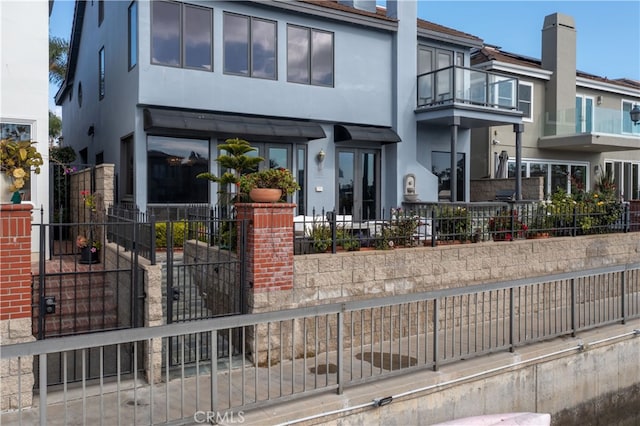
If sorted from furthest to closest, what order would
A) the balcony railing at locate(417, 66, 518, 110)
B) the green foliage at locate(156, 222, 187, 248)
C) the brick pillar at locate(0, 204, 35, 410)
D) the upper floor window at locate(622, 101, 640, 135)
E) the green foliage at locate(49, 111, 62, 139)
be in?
the green foliage at locate(49, 111, 62, 139)
the upper floor window at locate(622, 101, 640, 135)
the balcony railing at locate(417, 66, 518, 110)
the green foliage at locate(156, 222, 187, 248)
the brick pillar at locate(0, 204, 35, 410)

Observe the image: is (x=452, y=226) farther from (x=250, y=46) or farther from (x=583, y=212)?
(x=250, y=46)

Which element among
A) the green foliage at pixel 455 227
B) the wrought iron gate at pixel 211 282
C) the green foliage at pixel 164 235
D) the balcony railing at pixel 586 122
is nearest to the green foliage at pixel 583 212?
the green foliage at pixel 455 227

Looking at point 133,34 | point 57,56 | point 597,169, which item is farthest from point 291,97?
point 57,56

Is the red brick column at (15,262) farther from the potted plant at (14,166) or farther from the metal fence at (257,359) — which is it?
the metal fence at (257,359)

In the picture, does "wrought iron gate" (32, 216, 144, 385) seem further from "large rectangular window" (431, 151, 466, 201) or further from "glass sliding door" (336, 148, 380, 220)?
"large rectangular window" (431, 151, 466, 201)

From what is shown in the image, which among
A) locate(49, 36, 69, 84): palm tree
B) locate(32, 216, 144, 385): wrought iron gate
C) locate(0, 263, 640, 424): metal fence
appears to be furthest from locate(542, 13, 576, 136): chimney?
locate(49, 36, 69, 84): palm tree

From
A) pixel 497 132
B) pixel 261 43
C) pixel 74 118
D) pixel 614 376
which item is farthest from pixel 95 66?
pixel 614 376

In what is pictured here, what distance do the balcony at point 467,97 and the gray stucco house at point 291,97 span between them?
1.6 inches

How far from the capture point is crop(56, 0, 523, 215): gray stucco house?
468 inches

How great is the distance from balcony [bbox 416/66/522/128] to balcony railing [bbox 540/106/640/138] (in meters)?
4.72

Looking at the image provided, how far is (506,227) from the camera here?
9672 mm

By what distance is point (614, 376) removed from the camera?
7.70m

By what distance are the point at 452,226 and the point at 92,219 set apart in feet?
22.7

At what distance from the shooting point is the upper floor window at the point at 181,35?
1170 centimetres
